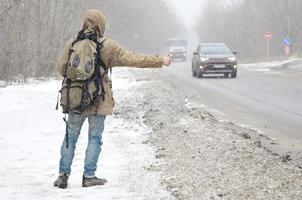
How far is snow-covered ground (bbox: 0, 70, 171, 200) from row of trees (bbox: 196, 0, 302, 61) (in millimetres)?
39303

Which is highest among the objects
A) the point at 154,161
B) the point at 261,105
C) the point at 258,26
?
the point at 258,26

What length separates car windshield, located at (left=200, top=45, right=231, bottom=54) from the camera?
1205 inches

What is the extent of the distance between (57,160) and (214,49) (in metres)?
23.5

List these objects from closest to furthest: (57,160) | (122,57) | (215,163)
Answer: (122,57)
(215,163)
(57,160)

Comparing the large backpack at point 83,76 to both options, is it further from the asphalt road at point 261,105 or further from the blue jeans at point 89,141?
the asphalt road at point 261,105

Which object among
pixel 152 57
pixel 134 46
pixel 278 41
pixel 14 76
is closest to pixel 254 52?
pixel 278 41

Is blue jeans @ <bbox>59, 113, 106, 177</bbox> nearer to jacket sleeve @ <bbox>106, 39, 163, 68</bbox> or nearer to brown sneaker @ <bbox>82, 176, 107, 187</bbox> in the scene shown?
brown sneaker @ <bbox>82, 176, 107, 187</bbox>

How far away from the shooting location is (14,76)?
2270 cm

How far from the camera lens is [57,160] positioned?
26.7ft

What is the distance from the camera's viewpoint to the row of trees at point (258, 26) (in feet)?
172

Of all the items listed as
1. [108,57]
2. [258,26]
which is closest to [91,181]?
[108,57]

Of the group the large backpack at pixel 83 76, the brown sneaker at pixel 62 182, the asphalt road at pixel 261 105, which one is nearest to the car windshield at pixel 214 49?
the asphalt road at pixel 261 105

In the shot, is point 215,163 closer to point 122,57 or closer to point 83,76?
point 122,57

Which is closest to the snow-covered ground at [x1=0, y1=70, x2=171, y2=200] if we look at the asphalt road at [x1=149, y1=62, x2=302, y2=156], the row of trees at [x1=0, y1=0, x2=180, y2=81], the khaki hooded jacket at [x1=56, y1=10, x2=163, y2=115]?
the khaki hooded jacket at [x1=56, y1=10, x2=163, y2=115]
